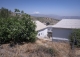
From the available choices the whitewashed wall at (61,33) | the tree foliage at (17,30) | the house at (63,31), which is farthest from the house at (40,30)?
the tree foliage at (17,30)

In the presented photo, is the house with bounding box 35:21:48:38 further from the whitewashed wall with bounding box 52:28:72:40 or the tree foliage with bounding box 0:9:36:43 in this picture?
the tree foliage with bounding box 0:9:36:43

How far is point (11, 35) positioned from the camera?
14.6 meters

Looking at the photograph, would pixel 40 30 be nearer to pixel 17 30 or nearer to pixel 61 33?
pixel 61 33

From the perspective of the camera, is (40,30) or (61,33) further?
(40,30)

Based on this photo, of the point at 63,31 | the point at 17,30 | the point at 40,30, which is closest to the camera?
the point at 17,30

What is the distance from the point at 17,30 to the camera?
46.8 ft

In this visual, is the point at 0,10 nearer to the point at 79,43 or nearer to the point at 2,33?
the point at 2,33

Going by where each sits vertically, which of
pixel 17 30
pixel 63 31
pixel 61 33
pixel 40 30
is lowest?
pixel 40 30

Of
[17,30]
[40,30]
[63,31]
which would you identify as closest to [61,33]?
[63,31]

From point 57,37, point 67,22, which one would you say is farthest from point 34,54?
point 67,22

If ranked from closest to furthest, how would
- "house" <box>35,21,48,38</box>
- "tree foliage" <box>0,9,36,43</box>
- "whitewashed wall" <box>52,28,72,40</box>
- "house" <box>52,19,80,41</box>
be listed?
"tree foliage" <box>0,9,36,43</box>
"house" <box>52,19,80,41</box>
"whitewashed wall" <box>52,28,72,40</box>
"house" <box>35,21,48,38</box>

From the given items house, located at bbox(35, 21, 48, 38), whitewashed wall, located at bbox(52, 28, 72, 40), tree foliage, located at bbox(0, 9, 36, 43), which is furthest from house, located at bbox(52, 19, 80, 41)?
house, located at bbox(35, 21, 48, 38)

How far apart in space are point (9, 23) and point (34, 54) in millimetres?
6740

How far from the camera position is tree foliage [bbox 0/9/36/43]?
1445 centimetres
